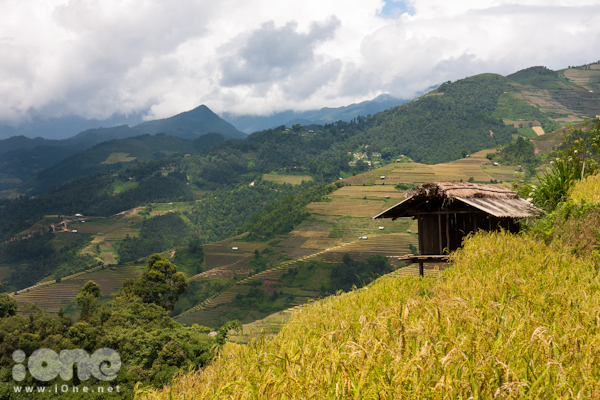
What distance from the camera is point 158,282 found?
38375mm

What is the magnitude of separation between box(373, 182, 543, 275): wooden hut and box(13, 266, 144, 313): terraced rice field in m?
72.4

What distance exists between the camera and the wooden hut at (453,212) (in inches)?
342

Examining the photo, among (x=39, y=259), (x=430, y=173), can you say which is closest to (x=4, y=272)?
(x=39, y=259)

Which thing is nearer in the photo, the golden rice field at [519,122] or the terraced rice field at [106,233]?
the terraced rice field at [106,233]

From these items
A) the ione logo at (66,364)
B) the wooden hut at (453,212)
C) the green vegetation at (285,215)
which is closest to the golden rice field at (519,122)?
the green vegetation at (285,215)

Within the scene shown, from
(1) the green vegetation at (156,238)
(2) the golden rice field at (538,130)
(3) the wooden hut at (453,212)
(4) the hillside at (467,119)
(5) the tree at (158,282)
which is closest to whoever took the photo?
(3) the wooden hut at (453,212)

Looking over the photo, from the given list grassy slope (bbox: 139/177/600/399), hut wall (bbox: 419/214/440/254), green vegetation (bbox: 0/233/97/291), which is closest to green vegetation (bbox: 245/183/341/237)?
green vegetation (bbox: 0/233/97/291)

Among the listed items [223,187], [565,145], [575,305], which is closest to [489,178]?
[565,145]

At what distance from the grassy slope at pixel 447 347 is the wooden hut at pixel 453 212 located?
Answer: 346 centimetres

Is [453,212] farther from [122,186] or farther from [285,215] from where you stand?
[122,186]

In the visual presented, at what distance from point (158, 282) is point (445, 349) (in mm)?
38903

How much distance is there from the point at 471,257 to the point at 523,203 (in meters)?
5.07

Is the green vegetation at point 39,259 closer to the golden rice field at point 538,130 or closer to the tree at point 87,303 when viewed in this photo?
the tree at point 87,303

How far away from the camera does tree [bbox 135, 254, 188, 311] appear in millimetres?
38188
